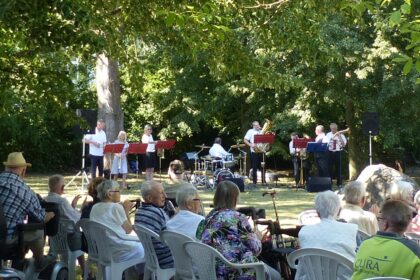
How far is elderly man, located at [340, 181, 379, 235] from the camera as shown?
5.99 meters

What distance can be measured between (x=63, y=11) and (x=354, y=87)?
15392 mm

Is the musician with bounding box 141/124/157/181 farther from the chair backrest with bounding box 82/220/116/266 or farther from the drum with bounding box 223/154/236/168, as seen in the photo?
the chair backrest with bounding box 82/220/116/266

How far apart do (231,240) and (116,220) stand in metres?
1.70

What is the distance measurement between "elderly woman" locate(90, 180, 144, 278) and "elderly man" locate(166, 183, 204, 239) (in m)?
0.61

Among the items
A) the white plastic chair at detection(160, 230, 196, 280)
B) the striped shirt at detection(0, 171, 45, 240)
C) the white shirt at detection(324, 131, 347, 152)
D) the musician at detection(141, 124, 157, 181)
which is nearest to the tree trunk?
the musician at detection(141, 124, 157, 181)

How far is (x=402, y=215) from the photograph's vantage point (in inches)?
161

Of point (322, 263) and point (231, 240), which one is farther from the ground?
point (231, 240)

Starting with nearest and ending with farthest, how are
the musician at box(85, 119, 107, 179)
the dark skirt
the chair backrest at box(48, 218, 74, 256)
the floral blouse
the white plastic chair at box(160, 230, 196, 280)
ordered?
the floral blouse
the white plastic chair at box(160, 230, 196, 280)
the chair backrest at box(48, 218, 74, 256)
the musician at box(85, 119, 107, 179)
the dark skirt

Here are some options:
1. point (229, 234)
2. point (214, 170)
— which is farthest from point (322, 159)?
point (229, 234)

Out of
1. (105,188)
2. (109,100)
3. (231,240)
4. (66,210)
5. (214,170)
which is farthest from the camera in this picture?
(109,100)

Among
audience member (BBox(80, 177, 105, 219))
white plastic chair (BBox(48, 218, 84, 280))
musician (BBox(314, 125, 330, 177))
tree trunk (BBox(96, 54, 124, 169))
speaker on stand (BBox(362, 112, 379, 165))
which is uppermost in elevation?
tree trunk (BBox(96, 54, 124, 169))

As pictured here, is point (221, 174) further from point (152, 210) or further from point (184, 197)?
point (184, 197)

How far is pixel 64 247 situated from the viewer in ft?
23.6

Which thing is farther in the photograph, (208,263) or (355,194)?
(355,194)
